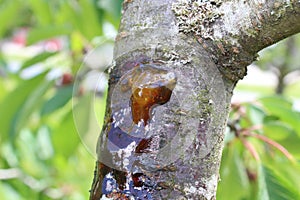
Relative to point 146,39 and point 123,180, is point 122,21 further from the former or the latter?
point 123,180

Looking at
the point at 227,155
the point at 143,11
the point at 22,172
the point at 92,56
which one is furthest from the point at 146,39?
the point at 22,172

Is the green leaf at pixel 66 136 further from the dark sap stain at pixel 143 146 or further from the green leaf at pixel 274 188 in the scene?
the dark sap stain at pixel 143 146

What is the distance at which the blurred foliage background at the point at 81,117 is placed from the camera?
80cm

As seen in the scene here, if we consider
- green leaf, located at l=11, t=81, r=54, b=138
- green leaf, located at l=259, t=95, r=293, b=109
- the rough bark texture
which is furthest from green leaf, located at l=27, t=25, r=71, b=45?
the rough bark texture

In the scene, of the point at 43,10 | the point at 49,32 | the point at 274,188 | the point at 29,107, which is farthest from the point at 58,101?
the point at 274,188

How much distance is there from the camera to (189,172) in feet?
1.48

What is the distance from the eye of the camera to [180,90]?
1.52 ft

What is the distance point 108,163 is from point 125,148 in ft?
0.07

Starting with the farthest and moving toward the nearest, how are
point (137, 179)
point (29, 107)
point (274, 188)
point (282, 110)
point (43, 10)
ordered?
point (43, 10) < point (29, 107) < point (282, 110) < point (274, 188) < point (137, 179)

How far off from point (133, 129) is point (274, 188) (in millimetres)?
372

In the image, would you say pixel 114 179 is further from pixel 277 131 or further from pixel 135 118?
pixel 277 131

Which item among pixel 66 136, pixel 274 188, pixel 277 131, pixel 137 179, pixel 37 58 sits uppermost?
pixel 37 58

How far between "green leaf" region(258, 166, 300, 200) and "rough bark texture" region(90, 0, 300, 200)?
0.30m

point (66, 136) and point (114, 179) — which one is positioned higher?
point (66, 136)
